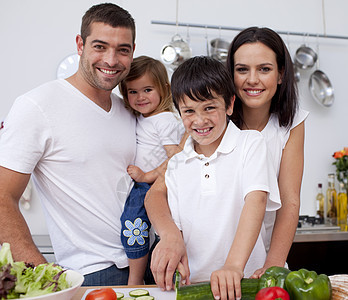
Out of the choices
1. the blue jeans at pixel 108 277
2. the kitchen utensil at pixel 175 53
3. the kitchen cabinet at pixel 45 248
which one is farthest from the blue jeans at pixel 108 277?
the kitchen utensil at pixel 175 53

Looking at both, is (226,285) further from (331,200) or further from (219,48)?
(331,200)

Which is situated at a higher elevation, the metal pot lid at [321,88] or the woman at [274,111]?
Answer: the metal pot lid at [321,88]

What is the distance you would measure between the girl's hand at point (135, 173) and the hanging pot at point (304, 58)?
5.71ft

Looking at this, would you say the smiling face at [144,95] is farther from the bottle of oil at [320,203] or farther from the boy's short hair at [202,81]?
the bottle of oil at [320,203]

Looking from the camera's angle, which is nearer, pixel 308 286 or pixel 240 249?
pixel 308 286

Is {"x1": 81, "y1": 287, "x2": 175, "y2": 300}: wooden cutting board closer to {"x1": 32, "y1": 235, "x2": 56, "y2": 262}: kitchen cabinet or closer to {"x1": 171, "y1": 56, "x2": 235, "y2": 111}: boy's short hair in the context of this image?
{"x1": 171, "y1": 56, "x2": 235, "y2": 111}: boy's short hair

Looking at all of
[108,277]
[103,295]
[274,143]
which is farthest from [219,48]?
[103,295]

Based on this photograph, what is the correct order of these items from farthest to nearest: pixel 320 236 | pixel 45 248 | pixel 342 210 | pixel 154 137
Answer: pixel 342 210
pixel 320 236
pixel 45 248
pixel 154 137

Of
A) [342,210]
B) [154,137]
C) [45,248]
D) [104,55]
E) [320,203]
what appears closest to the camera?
[104,55]

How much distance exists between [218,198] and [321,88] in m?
1.99

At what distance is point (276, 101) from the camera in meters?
1.35

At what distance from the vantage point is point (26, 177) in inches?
48.3

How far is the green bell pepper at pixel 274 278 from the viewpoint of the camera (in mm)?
885

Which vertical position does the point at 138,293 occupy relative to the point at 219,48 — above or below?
below
